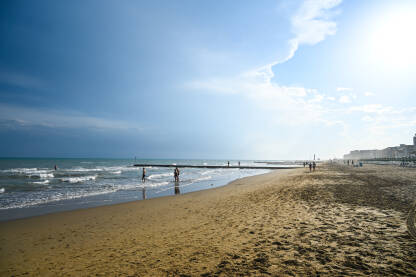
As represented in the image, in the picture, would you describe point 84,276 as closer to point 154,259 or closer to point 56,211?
point 154,259

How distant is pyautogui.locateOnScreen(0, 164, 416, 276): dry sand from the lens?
13.6 ft

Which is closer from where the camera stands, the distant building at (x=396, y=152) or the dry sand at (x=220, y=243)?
the dry sand at (x=220, y=243)

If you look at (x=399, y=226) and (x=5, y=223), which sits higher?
A: (x=399, y=226)

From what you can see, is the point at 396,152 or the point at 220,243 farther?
the point at 396,152

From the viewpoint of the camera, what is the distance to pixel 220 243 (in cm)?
543

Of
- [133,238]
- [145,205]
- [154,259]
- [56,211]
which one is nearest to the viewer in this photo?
[154,259]

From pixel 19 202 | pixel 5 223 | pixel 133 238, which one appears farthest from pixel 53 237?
pixel 19 202

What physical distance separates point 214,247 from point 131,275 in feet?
6.86

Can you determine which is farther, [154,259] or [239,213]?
[239,213]

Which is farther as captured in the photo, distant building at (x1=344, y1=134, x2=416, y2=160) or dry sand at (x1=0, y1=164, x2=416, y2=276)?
distant building at (x1=344, y1=134, x2=416, y2=160)

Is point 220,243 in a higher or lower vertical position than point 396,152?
lower

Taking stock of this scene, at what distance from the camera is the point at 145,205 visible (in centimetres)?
1146

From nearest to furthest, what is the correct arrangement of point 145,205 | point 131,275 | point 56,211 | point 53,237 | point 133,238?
point 131,275 → point 133,238 → point 53,237 → point 56,211 → point 145,205

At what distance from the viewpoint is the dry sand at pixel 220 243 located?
4.13 m
